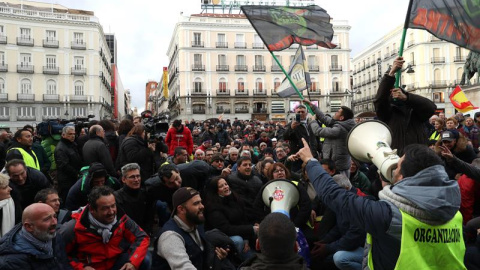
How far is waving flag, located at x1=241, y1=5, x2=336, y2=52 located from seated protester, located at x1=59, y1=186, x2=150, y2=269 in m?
4.44

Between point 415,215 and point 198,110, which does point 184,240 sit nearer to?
point 415,215

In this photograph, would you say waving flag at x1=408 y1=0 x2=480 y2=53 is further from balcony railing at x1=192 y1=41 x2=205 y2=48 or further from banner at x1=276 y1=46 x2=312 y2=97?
balcony railing at x1=192 y1=41 x2=205 y2=48

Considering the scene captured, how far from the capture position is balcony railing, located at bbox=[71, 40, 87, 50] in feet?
135

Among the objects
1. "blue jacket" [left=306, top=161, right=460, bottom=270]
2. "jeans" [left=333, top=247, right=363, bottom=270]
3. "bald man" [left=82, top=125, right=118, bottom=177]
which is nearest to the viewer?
"blue jacket" [left=306, top=161, right=460, bottom=270]

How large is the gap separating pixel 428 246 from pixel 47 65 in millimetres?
45301

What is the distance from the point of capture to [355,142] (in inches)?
120

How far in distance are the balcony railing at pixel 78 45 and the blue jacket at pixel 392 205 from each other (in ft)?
145

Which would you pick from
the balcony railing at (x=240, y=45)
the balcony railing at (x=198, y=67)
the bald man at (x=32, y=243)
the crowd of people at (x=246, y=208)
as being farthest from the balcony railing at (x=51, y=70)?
the bald man at (x=32, y=243)

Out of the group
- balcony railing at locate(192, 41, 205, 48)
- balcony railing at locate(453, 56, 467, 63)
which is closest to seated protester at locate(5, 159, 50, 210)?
balcony railing at locate(192, 41, 205, 48)

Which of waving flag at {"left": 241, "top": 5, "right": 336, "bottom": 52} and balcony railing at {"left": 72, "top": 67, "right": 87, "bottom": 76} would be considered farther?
balcony railing at {"left": 72, "top": 67, "right": 87, "bottom": 76}

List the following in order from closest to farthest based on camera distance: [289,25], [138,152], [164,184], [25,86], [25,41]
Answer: [164,184] → [138,152] → [289,25] → [25,41] → [25,86]

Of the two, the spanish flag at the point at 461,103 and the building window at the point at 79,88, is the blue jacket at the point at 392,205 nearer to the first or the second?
the spanish flag at the point at 461,103

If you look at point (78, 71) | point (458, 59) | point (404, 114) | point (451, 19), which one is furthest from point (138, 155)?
point (458, 59)

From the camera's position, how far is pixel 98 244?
11.9 ft
